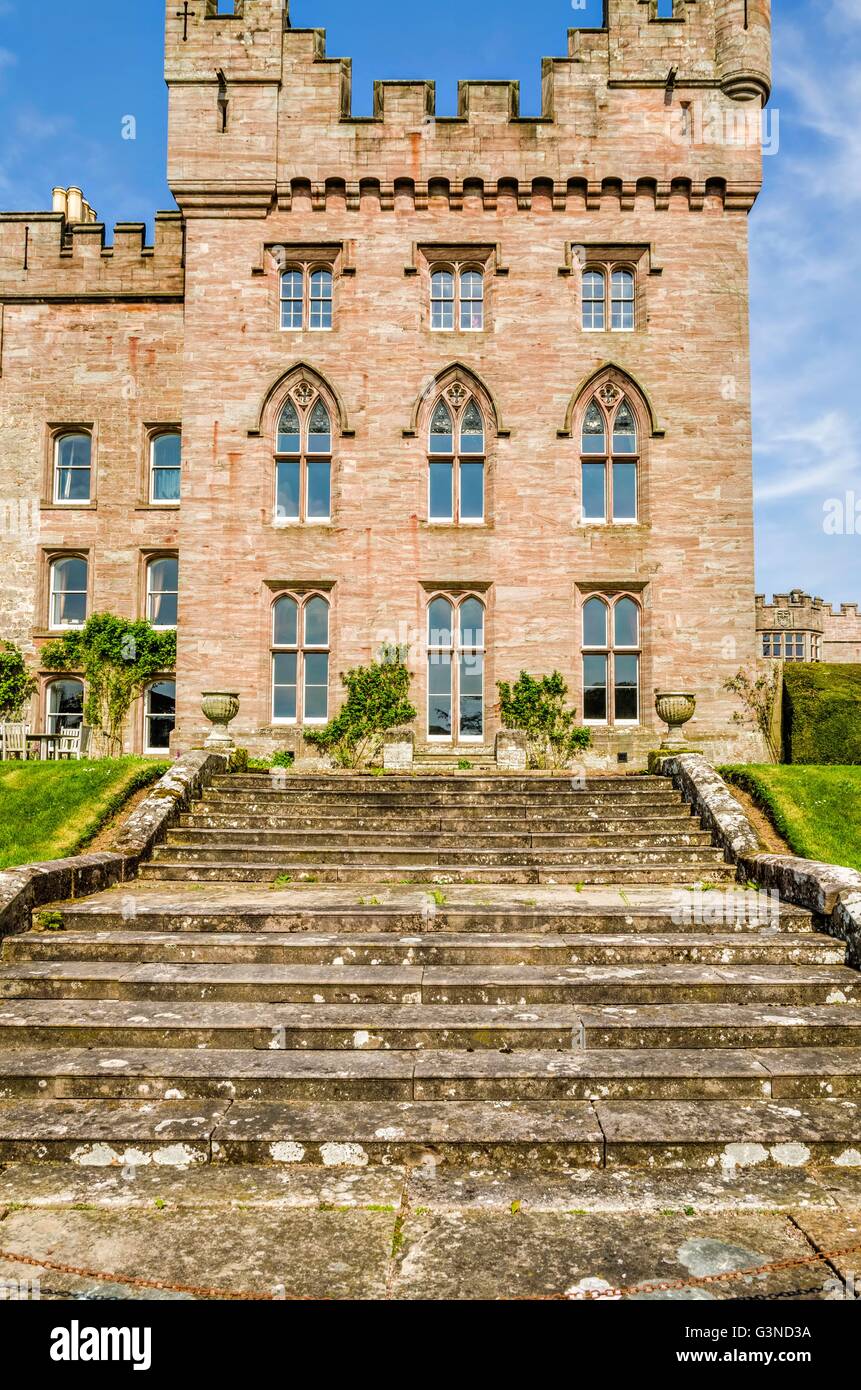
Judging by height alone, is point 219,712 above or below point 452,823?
above

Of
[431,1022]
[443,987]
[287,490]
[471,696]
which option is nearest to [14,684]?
[287,490]

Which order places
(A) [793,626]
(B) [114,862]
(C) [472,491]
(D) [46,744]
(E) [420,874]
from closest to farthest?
(B) [114,862] → (E) [420,874] → (C) [472,491] → (D) [46,744] → (A) [793,626]

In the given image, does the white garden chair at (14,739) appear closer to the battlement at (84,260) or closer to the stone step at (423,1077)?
the battlement at (84,260)

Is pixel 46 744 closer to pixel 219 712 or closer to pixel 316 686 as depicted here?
pixel 316 686

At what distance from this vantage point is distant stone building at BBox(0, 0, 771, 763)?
1806 centimetres

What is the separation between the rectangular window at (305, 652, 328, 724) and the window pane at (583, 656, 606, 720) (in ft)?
17.5

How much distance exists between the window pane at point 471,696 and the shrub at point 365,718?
3.79 feet

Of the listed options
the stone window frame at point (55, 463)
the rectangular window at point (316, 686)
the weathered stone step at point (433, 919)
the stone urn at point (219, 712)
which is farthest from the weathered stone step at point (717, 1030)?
the stone window frame at point (55, 463)

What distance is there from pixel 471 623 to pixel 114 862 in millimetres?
10144

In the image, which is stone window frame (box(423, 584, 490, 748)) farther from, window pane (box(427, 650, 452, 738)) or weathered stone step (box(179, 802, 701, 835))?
weathered stone step (box(179, 802, 701, 835))

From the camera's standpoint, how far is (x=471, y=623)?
18.3m

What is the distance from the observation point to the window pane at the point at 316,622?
1833 cm

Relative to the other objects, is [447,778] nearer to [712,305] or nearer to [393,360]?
[393,360]
